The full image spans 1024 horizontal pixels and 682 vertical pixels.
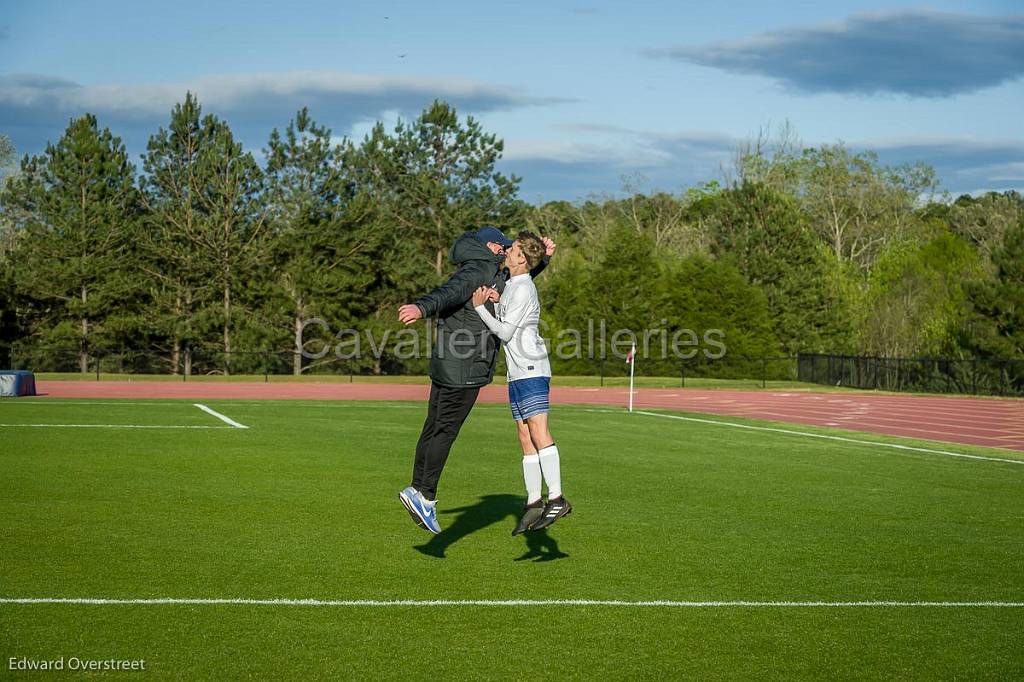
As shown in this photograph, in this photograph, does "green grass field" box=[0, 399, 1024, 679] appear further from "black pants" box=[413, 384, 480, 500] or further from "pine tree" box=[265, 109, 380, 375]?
"pine tree" box=[265, 109, 380, 375]

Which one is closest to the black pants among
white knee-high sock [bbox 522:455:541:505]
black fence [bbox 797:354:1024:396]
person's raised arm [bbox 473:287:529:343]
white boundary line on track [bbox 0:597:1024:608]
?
person's raised arm [bbox 473:287:529:343]

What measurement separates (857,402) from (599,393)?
9.43m

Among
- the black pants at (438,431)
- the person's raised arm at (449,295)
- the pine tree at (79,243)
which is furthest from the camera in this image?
the pine tree at (79,243)

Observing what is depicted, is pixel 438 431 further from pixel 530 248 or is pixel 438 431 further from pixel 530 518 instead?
pixel 530 248

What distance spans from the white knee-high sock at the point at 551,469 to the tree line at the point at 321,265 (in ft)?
147

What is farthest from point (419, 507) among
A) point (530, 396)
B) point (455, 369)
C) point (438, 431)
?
point (530, 396)

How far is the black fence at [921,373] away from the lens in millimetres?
41688

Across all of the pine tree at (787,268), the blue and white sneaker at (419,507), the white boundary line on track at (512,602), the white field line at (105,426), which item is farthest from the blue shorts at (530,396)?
the pine tree at (787,268)

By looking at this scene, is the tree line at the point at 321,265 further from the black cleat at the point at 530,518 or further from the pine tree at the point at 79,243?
the black cleat at the point at 530,518

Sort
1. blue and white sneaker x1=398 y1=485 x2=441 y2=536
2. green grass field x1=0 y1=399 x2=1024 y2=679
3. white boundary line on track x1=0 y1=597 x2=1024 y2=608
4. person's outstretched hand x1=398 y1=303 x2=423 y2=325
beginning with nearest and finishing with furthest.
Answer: green grass field x1=0 y1=399 x2=1024 y2=679 → white boundary line on track x1=0 y1=597 x2=1024 y2=608 → person's outstretched hand x1=398 y1=303 x2=423 y2=325 → blue and white sneaker x1=398 y1=485 x2=441 y2=536

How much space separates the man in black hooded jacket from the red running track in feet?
50.4

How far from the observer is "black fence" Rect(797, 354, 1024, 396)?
4169cm

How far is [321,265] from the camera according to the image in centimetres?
5794

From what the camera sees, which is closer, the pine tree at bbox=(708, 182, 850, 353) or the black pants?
the black pants
